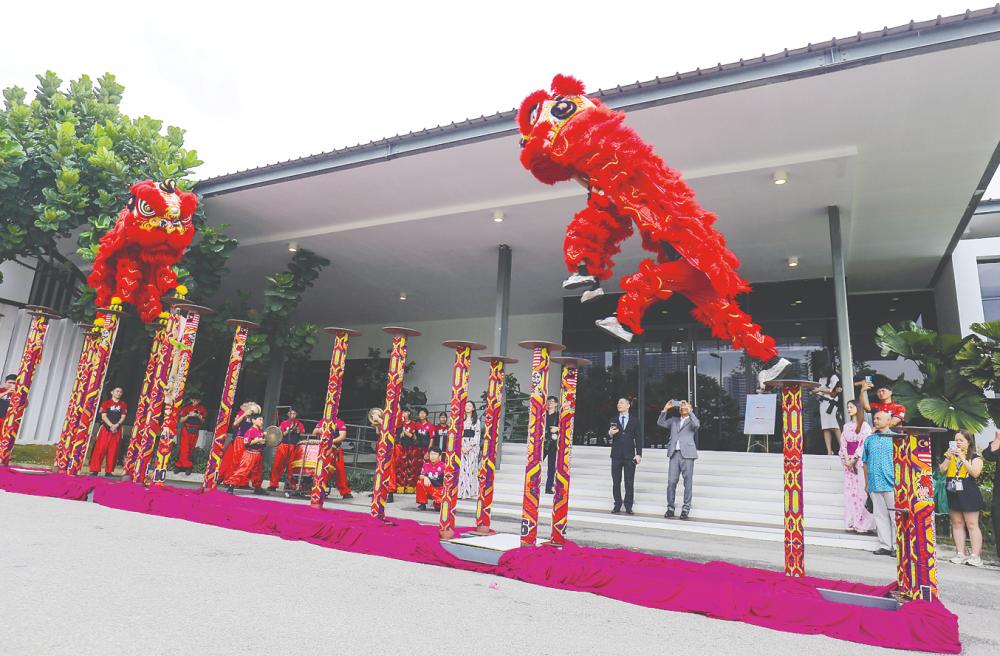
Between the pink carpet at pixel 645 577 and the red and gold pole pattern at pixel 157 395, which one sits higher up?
the red and gold pole pattern at pixel 157 395

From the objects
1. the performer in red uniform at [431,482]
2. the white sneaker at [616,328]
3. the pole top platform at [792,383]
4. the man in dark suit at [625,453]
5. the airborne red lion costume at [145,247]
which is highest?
the airborne red lion costume at [145,247]

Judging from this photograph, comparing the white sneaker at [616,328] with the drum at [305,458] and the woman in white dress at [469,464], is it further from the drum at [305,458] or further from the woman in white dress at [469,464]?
the drum at [305,458]

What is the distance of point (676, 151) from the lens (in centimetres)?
673

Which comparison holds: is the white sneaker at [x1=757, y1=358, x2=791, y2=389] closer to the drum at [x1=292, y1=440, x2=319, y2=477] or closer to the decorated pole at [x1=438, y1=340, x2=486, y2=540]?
the decorated pole at [x1=438, y1=340, x2=486, y2=540]

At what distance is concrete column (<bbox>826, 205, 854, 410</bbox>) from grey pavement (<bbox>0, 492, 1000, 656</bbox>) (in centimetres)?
338

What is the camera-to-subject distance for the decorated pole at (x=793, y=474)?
3.61 metres

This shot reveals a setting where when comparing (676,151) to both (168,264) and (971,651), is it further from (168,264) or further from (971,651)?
(168,264)

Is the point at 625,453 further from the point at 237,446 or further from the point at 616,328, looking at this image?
the point at 237,446

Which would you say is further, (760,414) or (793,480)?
(760,414)

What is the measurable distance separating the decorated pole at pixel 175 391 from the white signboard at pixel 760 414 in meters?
8.83

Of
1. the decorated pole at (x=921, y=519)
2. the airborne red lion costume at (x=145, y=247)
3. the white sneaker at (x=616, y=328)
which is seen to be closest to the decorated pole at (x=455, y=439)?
the white sneaker at (x=616, y=328)

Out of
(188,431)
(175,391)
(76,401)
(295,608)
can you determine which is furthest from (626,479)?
(188,431)

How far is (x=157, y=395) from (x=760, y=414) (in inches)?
366

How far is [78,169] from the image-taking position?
8.39m
